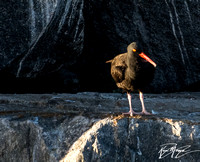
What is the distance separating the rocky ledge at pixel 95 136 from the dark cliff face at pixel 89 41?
70.1 inches

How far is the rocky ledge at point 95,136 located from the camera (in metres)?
4.35

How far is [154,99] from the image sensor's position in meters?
6.32

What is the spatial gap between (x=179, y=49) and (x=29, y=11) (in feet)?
10.7

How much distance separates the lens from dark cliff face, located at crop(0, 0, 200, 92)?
6.23m

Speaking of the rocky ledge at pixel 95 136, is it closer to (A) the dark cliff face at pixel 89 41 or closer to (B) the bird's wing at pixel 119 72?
(B) the bird's wing at pixel 119 72

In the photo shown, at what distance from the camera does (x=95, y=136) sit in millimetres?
4359

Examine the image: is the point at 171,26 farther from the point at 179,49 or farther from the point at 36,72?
the point at 36,72

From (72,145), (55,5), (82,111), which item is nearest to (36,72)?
(55,5)

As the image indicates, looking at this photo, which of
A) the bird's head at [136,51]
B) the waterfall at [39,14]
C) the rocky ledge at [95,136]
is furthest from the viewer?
the waterfall at [39,14]

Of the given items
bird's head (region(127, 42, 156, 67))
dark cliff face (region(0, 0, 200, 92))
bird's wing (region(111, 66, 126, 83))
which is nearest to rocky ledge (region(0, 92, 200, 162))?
bird's wing (region(111, 66, 126, 83))

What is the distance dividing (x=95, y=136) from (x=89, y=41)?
362 centimetres

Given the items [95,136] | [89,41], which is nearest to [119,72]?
[95,136]

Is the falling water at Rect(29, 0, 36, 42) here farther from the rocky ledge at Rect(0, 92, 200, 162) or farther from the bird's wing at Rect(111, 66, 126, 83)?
the bird's wing at Rect(111, 66, 126, 83)

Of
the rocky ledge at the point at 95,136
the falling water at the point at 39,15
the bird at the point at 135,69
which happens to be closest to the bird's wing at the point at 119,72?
the bird at the point at 135,69
